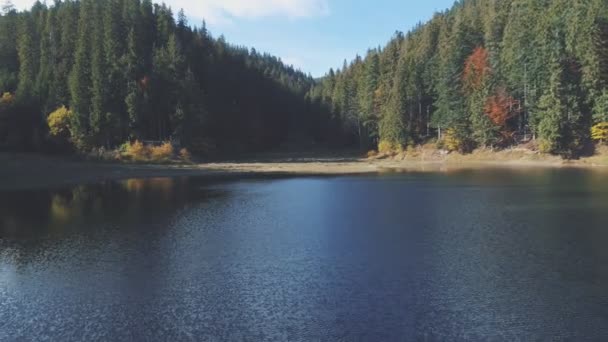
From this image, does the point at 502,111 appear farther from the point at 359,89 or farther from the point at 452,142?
the point at 359,89

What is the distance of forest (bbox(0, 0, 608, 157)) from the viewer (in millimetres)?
88188

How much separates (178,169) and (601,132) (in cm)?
6761

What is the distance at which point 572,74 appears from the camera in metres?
88.6

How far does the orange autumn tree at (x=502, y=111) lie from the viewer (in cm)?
9891

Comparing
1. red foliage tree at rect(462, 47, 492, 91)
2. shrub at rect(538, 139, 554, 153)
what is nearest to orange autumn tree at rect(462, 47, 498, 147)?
red foliage tree at rect(462, 47, 492, 91)

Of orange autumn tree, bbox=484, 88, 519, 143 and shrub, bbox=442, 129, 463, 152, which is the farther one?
shrub, bbox=442, 129, 463, 152

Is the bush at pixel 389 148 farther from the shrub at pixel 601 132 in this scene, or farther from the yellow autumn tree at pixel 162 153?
the yellow autumn tree at pixel 162 153

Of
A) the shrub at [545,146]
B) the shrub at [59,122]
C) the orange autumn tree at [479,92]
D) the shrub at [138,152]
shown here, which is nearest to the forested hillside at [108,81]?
the shrub at [59,122]

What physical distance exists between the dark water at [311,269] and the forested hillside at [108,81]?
5849cm

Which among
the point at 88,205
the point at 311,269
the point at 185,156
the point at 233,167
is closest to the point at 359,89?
the point at 185,156

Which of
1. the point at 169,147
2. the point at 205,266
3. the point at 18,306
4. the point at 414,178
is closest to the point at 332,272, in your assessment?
→ the point at 205,266

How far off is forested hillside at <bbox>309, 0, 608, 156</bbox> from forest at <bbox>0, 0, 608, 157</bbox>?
25 centimetres

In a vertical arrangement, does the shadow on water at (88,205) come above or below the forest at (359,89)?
below

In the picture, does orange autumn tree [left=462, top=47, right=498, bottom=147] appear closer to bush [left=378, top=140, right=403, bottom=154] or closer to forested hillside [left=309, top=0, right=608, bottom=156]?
forested hillside [left=309, top=0, right=608, bottom=156]
